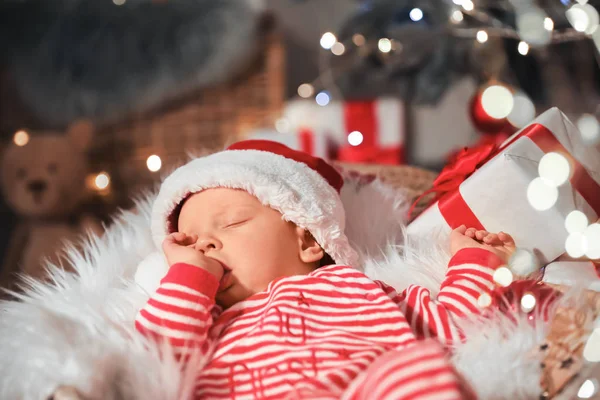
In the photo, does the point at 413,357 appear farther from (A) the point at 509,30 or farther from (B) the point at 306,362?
(A) the point at 509,30

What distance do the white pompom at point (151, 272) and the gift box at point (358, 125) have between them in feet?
4.46

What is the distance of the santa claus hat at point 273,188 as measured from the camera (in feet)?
3.01

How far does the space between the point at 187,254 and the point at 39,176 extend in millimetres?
1345

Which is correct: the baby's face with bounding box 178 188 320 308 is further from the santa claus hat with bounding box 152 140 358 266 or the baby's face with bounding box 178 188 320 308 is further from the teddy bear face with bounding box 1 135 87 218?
the teddy bear face with bounding box 1 135 87 218

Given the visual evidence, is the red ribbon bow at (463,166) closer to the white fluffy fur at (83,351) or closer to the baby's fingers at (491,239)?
the baby's fingers at (491,239)

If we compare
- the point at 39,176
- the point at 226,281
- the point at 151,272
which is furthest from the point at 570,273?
the point at 39,176

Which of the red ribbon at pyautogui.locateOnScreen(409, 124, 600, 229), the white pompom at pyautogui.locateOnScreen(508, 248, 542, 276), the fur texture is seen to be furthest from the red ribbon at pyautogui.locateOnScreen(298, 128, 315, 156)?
the white pompom at pyautogui.locateOnScreen(508, 248, 542, 276)

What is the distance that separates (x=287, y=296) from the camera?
2.74ft

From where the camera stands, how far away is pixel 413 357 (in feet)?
2.10

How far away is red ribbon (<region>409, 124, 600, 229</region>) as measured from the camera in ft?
3.09

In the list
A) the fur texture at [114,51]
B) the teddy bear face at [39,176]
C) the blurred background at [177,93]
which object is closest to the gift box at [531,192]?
the blurred background at [177,93]

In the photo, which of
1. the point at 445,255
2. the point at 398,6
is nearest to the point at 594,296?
the point at 445,255

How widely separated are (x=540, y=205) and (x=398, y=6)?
47.4 inches

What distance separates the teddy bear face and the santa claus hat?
45.6 inches
